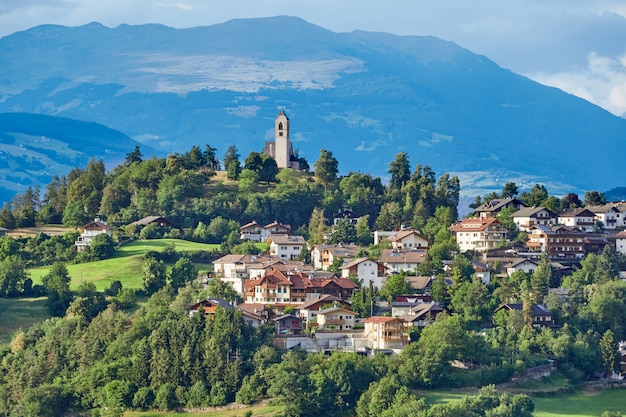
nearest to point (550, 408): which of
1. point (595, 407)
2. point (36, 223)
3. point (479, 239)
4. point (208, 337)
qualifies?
point (595, 407)

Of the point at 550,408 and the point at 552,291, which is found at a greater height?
the point at 552,291

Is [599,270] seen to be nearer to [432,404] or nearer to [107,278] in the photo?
[432,404]

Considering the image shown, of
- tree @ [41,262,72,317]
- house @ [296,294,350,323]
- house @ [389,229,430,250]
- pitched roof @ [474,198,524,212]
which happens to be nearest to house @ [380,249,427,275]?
house @ [389,229,430,250]

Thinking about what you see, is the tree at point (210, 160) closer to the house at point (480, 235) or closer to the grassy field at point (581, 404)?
the house at point (480, 235)

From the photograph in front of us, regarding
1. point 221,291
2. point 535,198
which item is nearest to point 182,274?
point 221,291

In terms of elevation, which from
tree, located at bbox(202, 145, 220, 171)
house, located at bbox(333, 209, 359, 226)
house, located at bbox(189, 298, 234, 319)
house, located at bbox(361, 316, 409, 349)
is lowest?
house, located at bbox(361, 316, 409, 349)

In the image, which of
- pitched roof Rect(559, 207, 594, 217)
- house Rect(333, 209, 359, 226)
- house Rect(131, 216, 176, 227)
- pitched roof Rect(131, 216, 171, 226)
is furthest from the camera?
house Rect(333, 209, 359, 226)

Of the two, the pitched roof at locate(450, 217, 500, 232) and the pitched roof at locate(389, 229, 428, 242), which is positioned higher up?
the pitched roof at locate(450, 217, 500, 232)

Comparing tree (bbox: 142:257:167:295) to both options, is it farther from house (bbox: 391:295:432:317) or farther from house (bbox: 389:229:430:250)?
house (bbox: 389:229:430:250)
